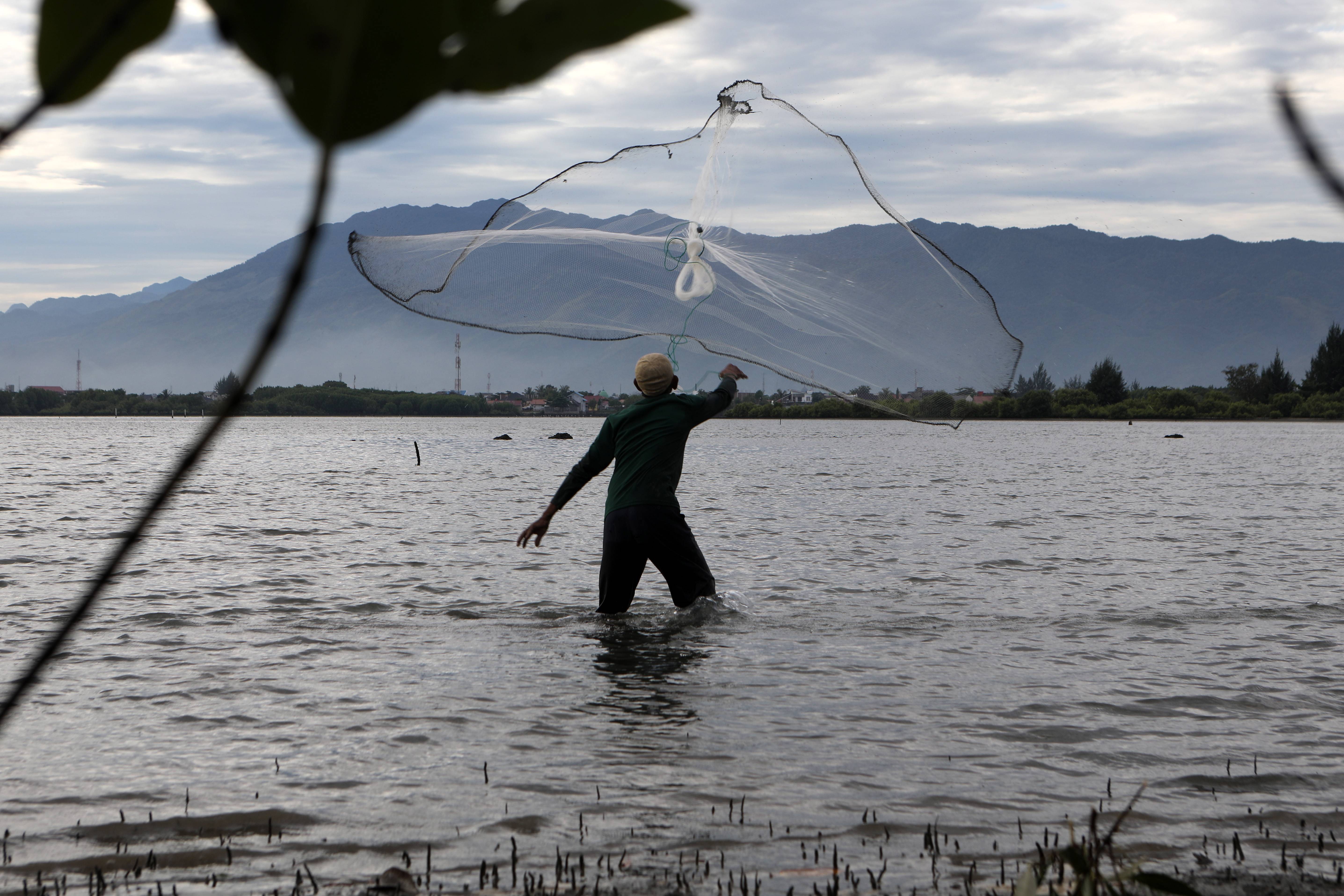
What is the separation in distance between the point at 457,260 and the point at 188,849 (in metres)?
4.54

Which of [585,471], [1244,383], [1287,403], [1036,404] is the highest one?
[1244,383]

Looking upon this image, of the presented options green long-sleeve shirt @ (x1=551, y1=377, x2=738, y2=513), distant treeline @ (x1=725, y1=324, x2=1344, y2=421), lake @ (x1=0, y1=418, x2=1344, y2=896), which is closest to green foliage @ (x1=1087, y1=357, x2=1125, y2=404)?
distant treeline @ (x1=725, y1=324, x2=1344, y2=421)

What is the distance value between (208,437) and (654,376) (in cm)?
918

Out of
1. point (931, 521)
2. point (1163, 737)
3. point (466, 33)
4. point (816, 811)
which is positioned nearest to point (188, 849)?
point (816, 811)

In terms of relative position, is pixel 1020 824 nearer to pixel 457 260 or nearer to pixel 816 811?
pixel 816 811

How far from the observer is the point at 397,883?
4781 mm

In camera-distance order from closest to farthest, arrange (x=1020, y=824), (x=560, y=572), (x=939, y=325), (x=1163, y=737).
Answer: (x=1020, y=824) → (x=1163, y=737) → (x=939, y=325) → (x=560, y=572)

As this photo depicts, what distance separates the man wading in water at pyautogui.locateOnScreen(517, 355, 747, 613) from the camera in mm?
9680

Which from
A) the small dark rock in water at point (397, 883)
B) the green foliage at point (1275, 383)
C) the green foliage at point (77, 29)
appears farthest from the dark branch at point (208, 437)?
the green foliage at point (1275, 383)

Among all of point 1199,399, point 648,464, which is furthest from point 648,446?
point 1199,399

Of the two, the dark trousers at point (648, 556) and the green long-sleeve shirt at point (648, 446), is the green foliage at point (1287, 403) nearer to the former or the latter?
the dark trousers at point (648, 556)

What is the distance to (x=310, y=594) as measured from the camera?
48.7 feet

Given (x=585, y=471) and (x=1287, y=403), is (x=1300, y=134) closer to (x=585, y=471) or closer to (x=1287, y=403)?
(x=585, y=471)

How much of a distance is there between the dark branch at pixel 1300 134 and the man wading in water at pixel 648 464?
8.77 metres
